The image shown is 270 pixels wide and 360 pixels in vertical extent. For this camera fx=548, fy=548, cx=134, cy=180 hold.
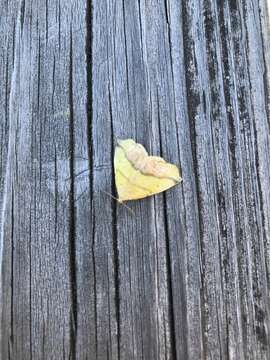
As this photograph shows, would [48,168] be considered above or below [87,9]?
below

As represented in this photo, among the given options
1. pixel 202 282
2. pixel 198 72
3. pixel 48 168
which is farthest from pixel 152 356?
pixel 198 72

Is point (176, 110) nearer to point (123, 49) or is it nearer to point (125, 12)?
point (123, 49)

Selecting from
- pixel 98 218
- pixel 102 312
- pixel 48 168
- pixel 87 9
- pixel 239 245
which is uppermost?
pixel 87 9
